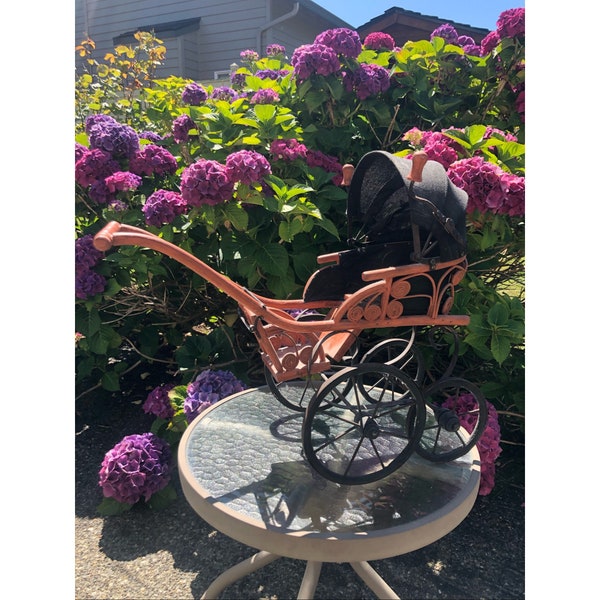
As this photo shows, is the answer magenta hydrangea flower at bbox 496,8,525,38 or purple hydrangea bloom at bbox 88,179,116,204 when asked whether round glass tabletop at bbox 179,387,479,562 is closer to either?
purple hydrangea bloom at bbox 88,179,116,204

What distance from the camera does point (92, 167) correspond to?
205 centimetres

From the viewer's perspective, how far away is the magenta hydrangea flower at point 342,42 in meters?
2.22

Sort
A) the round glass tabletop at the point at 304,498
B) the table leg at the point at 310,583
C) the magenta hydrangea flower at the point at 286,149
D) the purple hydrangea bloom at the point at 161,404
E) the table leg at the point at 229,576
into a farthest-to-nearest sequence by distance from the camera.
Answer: the purple hydrangea bloom at the point at 161,404 → the magenta hydrangea flower at the point at 286,149 → the table leg at the point at 229,576 → the table leg at the point at 310,583 → the round glass tabletop at the point at 304,498

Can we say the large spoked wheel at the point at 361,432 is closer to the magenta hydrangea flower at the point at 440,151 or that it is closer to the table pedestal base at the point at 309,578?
the table pedestal base at the point at 309,578

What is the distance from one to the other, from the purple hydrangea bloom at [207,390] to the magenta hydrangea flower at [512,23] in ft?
6.80

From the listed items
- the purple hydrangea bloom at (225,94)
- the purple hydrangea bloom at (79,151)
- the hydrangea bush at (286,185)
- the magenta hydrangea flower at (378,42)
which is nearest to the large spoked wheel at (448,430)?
the hydrangea bush at (286,185)

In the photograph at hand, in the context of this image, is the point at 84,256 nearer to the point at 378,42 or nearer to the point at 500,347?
the point at 500,347

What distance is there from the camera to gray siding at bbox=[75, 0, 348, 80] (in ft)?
24.3

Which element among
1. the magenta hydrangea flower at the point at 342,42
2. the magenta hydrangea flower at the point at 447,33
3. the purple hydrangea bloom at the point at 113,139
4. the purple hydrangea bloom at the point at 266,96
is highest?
the magenta hydrangea flower at the point at 447,33

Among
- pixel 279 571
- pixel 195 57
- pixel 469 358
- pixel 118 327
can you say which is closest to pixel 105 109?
pixel 118 327

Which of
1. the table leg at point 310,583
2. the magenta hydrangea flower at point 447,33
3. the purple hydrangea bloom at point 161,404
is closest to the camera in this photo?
the table leg at point 310,583

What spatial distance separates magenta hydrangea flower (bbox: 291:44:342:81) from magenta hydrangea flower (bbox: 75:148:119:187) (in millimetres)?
994

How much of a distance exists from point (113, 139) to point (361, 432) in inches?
67.4

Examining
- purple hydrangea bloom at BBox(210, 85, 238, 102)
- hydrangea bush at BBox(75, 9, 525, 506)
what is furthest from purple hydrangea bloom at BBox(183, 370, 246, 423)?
purple hydrangea bloom at BBox(210, 85, 238, 102)
